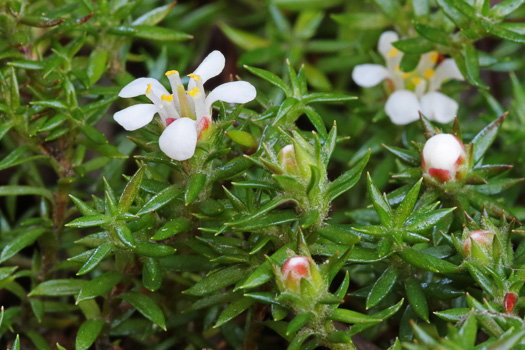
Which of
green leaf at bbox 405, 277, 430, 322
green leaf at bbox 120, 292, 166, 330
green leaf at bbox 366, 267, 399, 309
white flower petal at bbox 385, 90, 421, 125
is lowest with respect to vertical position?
green leaf at bbox 120, 292, 166, 330

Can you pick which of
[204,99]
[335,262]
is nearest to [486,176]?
[335,262]

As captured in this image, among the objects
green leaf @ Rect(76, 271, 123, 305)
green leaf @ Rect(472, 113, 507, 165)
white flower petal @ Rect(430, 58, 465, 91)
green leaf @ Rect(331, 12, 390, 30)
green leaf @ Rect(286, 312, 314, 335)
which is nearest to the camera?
green leaf @ Rect(286, 312, 314, 335)

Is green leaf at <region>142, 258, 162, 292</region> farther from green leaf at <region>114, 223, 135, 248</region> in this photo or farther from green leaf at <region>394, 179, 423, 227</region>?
green leaf at <region>394, 179, 423, 227</region>

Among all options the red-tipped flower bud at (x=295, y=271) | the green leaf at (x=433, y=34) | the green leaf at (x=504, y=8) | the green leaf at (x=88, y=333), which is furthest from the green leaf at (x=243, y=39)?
the red-tipped flower bud at (x=295, y=271)

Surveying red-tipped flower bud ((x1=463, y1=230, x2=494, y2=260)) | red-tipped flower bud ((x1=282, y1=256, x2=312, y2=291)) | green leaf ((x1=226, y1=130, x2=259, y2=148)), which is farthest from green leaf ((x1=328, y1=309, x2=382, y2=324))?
green leaf ((x1=226, y1=130, x2=259, y2=148))

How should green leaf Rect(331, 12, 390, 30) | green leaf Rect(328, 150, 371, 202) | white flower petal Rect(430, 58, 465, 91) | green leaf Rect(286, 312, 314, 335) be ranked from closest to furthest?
green leaf Rect(286, 312, 314, 335), green leaf Rect(328, 150, 371, 202), white flower petal Rect(430, 58, 465, 91), green leaf Rect(331, 12, 390, 30)

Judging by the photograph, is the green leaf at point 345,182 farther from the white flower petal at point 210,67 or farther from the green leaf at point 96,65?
the green leaf at point 96,65
